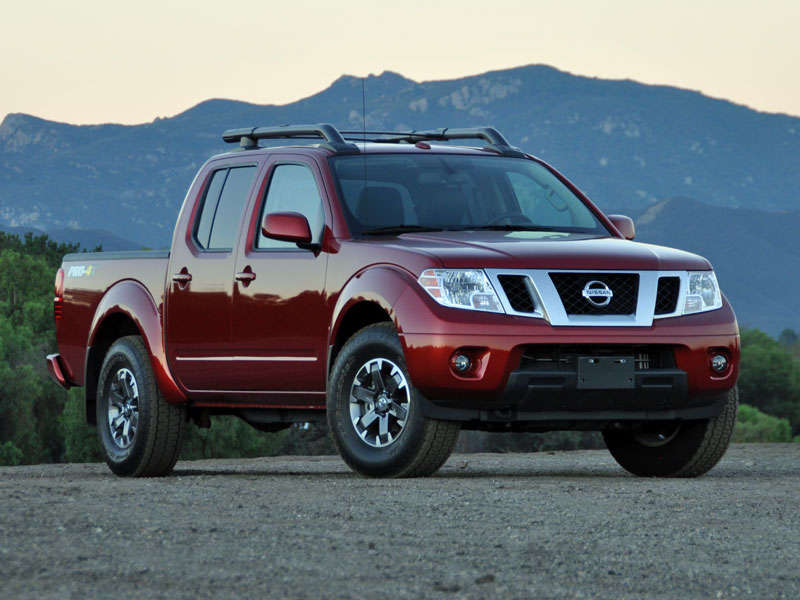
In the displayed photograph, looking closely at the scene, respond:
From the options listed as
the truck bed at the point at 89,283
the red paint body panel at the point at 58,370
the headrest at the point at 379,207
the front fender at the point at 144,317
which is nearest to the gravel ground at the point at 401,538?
the front fender at the point at 144,317

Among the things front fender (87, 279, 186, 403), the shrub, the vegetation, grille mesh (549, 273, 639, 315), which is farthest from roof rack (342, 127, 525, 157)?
the shrub

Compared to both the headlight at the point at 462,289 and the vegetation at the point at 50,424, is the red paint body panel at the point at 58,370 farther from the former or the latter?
the vegetation at the point at 50,424

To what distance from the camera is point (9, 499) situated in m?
7.87

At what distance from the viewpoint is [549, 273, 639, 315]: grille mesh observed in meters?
9.02

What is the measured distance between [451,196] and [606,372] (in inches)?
69.8

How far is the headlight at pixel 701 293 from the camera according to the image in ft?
31.0

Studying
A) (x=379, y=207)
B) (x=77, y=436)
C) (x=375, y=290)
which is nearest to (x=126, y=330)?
(x=379, y=207)

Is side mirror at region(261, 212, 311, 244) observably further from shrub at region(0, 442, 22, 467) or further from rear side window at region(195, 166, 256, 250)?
shrub at region(0, 442, 22, 467)

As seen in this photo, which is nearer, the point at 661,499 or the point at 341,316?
the point at 661,499

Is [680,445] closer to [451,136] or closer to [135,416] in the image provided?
[451,136]

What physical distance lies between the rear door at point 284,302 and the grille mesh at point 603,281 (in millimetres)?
1437

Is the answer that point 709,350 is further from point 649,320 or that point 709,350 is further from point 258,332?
point 258,332

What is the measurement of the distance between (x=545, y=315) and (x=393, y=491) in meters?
1.38

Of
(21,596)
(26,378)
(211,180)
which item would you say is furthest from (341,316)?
(26,378)
